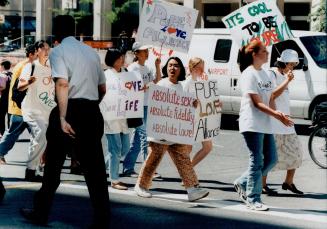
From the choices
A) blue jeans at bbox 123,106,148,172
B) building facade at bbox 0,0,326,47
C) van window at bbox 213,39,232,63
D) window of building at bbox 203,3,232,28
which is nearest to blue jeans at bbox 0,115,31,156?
blue jeans at bbox 123,106,148,172

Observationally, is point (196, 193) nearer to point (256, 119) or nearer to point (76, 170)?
point (256, 119)

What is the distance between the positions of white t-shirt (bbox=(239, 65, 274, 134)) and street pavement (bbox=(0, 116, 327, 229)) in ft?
2.85

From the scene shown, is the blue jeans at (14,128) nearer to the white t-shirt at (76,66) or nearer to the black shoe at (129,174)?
the black shoe at (129,174)

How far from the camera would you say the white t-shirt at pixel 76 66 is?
686 centimetres

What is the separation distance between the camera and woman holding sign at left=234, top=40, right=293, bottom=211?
7.93m

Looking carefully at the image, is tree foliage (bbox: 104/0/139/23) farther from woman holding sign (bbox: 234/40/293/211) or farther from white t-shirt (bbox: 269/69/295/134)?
woman holding sign (bbox: 234/40/293/211)

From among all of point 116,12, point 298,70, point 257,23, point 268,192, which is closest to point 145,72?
point 257,23

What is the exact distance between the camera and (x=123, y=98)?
9688 millimetres

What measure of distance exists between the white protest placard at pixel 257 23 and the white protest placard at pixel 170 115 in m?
1.68

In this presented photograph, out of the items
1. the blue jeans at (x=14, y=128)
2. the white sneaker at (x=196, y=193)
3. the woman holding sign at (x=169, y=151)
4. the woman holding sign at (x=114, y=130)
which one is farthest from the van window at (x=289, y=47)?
the white sneaker at (x=196, y=193)

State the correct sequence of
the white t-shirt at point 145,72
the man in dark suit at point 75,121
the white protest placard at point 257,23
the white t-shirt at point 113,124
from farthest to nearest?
the white t-shirt at point 145,72, the white protest placard at point 257,23, the white t-shirt at point 113,124, the man in dark suit at point 75,121

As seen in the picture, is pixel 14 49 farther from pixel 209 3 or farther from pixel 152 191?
pixel 152 191

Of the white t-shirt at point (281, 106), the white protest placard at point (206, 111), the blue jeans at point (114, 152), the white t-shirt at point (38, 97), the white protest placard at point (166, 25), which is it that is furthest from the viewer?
the white protest placard at point (166, 25)

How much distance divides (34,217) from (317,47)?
1047 cm
